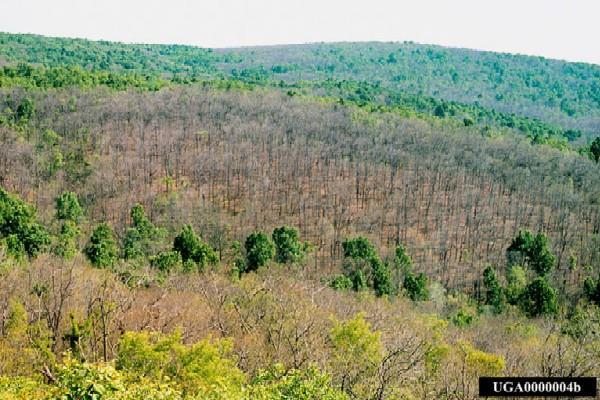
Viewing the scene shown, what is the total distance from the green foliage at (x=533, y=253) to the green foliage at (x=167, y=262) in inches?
1294

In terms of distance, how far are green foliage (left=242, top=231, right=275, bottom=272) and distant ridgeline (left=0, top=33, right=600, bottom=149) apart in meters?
50.7

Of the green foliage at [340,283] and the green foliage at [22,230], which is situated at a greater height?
the green foliage at [22,230]

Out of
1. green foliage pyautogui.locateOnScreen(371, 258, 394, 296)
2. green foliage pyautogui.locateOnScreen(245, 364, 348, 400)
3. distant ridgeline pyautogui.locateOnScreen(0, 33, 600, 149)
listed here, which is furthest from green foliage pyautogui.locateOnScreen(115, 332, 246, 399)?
distant ridgeline pyautogui.locateOnScreen(0, 33, 600, 149)

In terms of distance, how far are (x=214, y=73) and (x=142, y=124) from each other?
84305 millimetres

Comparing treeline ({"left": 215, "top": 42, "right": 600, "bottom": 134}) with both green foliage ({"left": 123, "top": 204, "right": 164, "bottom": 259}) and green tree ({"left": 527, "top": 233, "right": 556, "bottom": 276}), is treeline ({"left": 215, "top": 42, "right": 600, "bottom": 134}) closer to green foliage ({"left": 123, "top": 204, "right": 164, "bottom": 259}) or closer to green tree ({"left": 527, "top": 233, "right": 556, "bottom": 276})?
green tree ({"left": 527, "top": 233, "right": 556, "bottom": 276})

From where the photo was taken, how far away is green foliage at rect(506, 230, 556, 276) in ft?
174

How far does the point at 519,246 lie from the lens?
55.2m

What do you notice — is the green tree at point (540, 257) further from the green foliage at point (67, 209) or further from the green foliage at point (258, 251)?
the green foliage at point (67, 209)

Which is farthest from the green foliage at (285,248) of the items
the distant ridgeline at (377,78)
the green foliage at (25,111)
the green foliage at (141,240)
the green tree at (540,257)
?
the distant ridgeline at (377,78)

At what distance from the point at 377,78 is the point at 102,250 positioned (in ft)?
478

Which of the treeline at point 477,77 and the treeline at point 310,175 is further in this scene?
the treeline at point 477,77

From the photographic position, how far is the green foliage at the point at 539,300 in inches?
1682

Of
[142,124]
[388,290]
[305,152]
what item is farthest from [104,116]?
[388,290]

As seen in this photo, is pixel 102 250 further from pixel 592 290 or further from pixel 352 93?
pixel 352 93
